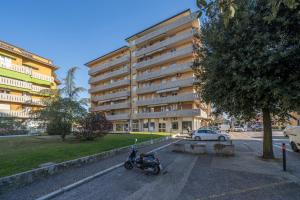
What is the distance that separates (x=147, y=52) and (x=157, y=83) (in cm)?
781

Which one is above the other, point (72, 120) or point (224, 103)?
point (224, 103)

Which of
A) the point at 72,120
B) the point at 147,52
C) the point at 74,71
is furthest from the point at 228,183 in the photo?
the point at 147,52

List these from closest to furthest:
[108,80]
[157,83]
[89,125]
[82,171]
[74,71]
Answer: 1. [82,171]
2. [89,125]
3. [74,71]
4. [157,83]
5. [108,80]

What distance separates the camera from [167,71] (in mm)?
40094

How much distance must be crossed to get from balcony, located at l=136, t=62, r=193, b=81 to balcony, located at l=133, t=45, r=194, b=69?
2.03 meters

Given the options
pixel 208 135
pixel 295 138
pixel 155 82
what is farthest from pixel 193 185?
pixel 155 82

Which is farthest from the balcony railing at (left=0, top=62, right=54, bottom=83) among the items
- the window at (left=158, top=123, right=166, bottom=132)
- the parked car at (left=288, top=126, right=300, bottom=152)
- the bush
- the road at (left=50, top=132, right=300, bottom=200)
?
the parked car at (left=288, top=126, right=300, bottom=152)

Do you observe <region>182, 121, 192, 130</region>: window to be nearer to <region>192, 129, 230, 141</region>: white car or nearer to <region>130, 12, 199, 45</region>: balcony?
<region>192, 129, 230, 141</region>: white car

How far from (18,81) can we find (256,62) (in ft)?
114

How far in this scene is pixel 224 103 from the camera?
1122 centimetres

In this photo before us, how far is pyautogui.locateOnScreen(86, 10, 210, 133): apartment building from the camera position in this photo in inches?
1499

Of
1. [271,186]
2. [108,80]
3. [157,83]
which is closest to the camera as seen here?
[271,186]

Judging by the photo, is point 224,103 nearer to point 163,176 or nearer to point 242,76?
point 242,76

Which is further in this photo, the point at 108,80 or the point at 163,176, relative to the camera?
the point at 108,80
